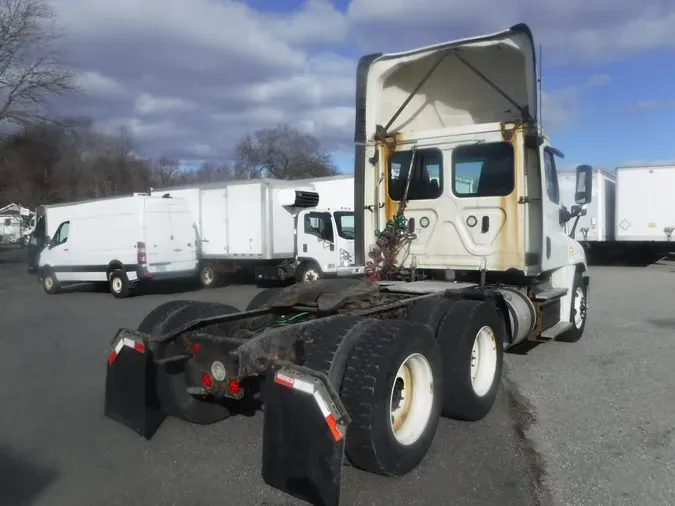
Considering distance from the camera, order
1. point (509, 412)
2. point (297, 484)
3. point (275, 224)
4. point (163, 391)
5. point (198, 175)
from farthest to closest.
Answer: point (198, 175) < point (275, 224) < point (509, 412) < point (163, 391) < point (297, 484)

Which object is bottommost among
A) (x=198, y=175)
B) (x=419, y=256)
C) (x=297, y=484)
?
(x=297, y=484)

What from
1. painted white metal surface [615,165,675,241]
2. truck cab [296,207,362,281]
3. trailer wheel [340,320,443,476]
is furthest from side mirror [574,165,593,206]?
painted white metal surface [615,165,675,241]

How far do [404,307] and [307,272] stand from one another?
36.8ft

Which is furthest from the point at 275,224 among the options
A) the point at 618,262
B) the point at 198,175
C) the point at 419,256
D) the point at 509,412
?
the point at 198,175

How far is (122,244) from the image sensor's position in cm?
1541

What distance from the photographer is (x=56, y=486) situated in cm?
409

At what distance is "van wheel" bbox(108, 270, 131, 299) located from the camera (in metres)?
15.2

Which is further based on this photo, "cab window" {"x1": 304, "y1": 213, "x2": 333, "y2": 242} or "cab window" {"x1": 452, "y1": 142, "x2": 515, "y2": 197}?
"cab window" {"x1": 304, "y1": 213, "x2": 333, "y2": 242}

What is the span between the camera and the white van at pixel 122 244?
1520cm

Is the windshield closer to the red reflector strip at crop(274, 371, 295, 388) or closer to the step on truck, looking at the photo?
the step on truck

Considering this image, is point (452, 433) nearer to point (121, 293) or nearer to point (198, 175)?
point (121, 293)

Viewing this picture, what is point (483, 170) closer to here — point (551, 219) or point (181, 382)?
point (551, 219)

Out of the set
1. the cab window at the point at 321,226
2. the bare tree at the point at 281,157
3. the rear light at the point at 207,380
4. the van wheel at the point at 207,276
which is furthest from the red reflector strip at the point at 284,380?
the bare tree at the point at 281,157

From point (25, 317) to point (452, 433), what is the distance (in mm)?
10342
